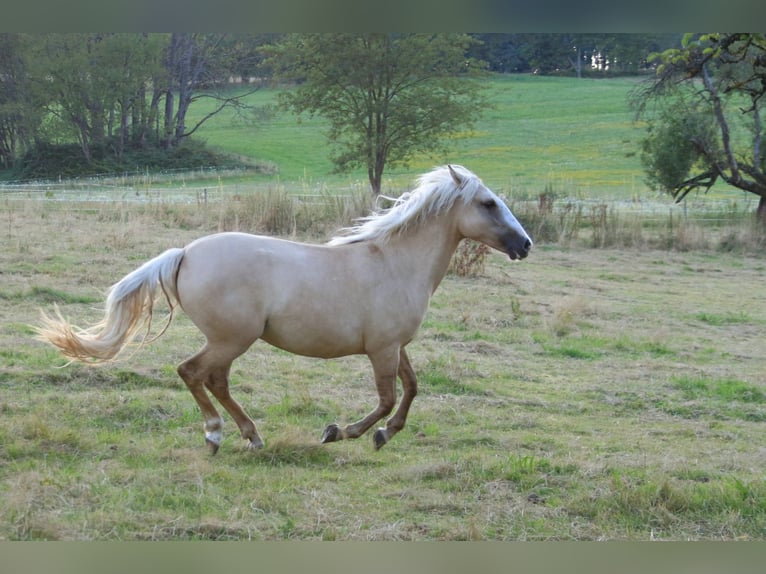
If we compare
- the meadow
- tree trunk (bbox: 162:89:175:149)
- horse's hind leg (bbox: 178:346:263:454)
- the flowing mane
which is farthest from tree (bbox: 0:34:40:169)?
horse's hind leg (bbox: 178:346:263:454)

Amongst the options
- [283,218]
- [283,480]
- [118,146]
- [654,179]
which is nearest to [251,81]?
[118,146]

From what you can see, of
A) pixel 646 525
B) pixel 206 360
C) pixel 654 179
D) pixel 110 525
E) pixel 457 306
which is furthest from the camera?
pixel 654 179

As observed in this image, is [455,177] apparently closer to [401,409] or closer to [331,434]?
[401,409]

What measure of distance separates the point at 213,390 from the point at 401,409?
130 cm

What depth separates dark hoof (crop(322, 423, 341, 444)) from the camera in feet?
17.9

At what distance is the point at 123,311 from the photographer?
5.23m

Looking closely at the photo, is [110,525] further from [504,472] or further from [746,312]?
[746,312]

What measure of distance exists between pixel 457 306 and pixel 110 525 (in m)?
7.03

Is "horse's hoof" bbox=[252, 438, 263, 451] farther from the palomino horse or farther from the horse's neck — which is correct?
the horse's neck

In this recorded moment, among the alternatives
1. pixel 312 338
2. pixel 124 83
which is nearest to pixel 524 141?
pixel 124 83

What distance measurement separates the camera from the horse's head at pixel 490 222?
562 centimetres

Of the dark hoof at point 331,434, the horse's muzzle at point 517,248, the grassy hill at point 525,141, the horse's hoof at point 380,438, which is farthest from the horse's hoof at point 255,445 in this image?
the grassy hill at point 525,141

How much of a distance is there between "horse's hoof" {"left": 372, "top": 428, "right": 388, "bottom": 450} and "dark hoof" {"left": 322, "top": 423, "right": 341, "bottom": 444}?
27 cm

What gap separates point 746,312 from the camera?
38.7 feet
